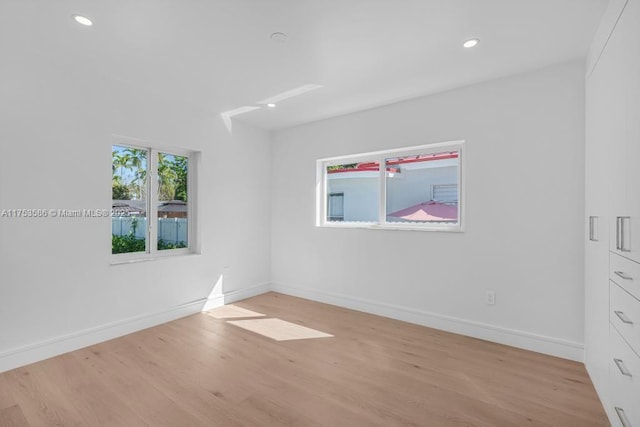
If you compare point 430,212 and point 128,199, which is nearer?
point 128,199

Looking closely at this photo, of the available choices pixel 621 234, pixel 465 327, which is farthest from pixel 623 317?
pixel 465 327

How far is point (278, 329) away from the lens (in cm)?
327

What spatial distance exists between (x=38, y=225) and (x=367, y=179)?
338cm

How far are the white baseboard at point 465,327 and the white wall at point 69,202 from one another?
1.86m

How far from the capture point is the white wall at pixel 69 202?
2.41 m

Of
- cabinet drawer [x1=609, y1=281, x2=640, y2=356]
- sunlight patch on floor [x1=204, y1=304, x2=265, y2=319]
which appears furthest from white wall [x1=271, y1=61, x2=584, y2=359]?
sunlight patch on floor [x1=204, y1=304, x2=265, y2=319]

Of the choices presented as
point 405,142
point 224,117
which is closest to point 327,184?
point 405,142

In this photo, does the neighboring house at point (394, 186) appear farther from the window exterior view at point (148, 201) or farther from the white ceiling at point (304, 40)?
the window exterior view at point (148, 201)

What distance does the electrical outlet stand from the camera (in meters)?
2.95

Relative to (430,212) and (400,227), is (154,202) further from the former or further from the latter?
(430,212)

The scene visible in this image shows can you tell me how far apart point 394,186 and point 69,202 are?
3352mm

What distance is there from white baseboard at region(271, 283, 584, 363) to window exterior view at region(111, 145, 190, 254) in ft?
6.54

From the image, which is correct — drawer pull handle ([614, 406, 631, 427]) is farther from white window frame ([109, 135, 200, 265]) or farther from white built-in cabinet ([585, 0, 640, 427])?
white window frame ([109, 135, 200, 265])

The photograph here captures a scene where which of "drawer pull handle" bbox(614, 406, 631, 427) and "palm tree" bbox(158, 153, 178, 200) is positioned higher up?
"palm tree" bbox(158, 153, 178, 200)
